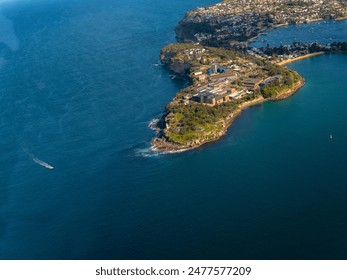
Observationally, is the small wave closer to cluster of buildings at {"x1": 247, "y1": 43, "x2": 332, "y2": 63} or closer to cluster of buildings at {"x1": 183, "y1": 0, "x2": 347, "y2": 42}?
cluster of buildings at {"x1": 247, "y1": 43, "x2": 332, "y2": 63}

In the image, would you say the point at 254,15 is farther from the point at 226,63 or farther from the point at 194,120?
the point at 194,120

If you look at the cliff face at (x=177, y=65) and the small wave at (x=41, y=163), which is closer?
the small wave at (x=41, y=163)

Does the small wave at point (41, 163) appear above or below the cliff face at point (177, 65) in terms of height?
below

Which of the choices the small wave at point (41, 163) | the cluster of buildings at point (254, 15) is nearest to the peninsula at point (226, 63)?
the cluster of buildings at point (254, 15)

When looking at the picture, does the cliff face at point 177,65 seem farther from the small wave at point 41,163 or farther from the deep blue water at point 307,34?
the small wave at point 41,163

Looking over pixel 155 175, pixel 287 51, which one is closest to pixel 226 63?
pixel 287 51

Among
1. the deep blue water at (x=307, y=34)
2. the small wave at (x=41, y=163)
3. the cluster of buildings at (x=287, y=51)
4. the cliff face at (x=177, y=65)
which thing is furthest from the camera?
the deep blue water at (x=307, y=34)

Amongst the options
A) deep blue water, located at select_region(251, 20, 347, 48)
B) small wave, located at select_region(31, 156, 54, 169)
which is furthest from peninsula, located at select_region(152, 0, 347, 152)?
small wave, located at select_region(31, 156, 54, 169)

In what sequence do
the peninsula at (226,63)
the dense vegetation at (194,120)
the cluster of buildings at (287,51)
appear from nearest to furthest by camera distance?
the dense vegetation at (194,120)
the peninsula at (226,63)
the cluster of buildings at (287,51)
